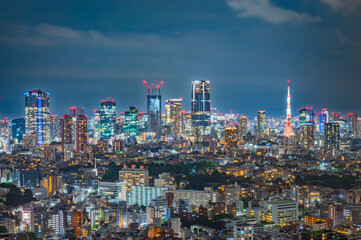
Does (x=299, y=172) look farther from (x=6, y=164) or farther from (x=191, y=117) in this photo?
(x=191, y=117)

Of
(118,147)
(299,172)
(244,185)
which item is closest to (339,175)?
(299,172)

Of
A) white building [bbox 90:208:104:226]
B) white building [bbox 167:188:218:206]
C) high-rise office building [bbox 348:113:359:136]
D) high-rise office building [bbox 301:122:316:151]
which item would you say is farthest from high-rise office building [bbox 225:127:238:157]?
white building [bbox 90:208:104:226]

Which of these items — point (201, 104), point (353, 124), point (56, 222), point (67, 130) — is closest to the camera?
point (56, 222)

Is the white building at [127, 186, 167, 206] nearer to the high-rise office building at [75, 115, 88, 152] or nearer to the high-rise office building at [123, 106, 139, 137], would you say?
the high-rise office building at [75, 115, 88, 152]

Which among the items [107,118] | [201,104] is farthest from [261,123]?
[107,118]

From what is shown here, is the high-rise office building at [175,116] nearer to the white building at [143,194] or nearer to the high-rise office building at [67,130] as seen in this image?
the high-rise office building at [67,130]

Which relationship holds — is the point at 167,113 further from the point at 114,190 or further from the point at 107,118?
the point at 114,190

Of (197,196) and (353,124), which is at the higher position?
(353,124)
